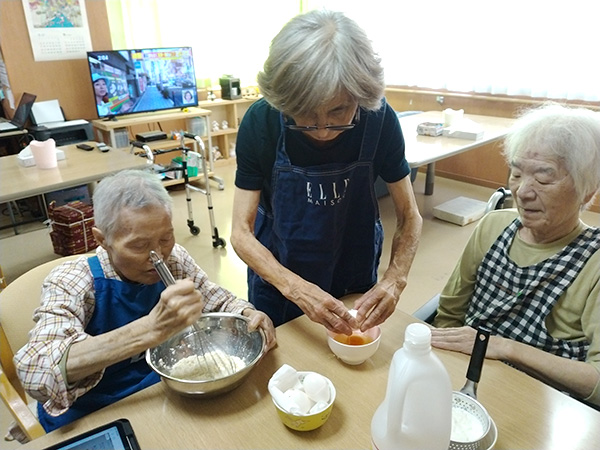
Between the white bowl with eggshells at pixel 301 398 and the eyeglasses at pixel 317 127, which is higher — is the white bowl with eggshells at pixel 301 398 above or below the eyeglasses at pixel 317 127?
below

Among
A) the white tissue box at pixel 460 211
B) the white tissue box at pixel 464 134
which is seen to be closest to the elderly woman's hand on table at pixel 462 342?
the white tissue box at pixel 464 134

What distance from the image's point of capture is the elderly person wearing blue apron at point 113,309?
37.7 inches

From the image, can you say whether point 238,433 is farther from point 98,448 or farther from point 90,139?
point 90,139

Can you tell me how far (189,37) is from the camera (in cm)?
496

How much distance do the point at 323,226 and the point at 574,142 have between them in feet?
2.38

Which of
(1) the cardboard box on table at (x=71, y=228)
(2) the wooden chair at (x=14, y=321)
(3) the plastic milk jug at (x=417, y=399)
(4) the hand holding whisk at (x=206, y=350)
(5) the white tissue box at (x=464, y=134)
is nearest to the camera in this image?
(3) the plastic milk jug at (x=417, y=399)

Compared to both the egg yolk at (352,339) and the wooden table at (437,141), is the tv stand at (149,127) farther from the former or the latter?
the egg yolk at (352,339)

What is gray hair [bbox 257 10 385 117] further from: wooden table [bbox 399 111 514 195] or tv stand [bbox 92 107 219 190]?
tv stand [bbox 92 107 219 190]

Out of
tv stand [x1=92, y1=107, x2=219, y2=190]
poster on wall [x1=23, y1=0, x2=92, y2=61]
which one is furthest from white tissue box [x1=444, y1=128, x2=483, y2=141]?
poster on wall [x1=23, y1=0, x2=92, y2=61]

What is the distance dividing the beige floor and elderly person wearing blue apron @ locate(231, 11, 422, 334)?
1432mm

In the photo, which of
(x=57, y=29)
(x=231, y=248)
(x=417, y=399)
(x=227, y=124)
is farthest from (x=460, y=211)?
(x=57, y=29)

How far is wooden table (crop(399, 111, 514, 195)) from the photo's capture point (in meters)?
3.04

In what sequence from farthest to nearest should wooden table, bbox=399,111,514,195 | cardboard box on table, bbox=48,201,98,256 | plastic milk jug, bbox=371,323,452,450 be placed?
cardboard box on table, bbox=48,201,98,256, wooden table, bbox=399,111,514,195, plastic milk jug, bbox=371,323,452,450

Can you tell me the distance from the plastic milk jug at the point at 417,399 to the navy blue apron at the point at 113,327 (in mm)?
709
